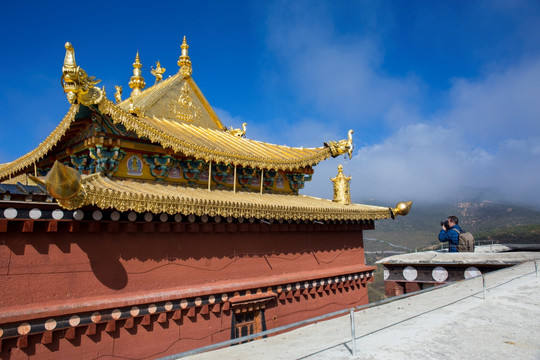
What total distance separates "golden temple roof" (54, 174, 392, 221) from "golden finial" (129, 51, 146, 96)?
5.46 metres

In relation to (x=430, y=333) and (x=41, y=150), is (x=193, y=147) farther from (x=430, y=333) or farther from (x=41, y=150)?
(x=430, y=333)

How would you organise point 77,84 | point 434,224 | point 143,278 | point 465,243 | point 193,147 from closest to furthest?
point 77,84, point 143,278, point 193,147, point 465,243, point 434,224

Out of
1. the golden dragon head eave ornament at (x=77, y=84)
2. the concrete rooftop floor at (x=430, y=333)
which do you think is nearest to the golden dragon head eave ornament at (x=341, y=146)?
the concrete rooftop floor at (x=430, y=333)

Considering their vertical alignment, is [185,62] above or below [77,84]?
above

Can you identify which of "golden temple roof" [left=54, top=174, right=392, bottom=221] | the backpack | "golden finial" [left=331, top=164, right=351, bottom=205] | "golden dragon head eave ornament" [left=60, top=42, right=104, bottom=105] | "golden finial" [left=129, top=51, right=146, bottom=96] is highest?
"golden finial" [left=129, top=51, right=146, bottom=96]

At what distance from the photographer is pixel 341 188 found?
12094 mm

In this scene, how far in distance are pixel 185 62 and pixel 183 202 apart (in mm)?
6063

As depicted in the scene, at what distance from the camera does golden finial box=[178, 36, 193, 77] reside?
11.0m

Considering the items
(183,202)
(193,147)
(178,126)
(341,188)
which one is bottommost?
(183,202)

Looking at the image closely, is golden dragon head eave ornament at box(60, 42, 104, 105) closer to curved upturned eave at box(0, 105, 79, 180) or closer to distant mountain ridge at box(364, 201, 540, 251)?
curved upturned eave at box(0, 105, 79, 180)

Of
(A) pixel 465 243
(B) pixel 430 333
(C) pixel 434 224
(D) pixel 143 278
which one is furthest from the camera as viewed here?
(C) pixel 434 224

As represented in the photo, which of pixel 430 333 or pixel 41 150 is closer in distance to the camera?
pixel 430 333

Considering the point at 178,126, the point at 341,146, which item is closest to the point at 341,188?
the point at 341,146

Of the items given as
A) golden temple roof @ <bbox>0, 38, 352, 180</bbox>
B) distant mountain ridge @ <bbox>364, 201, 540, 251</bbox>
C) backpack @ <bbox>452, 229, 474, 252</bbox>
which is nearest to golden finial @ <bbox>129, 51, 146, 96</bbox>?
golden temple roof @ <bbox>0, 38, 352, 180</bbox>
